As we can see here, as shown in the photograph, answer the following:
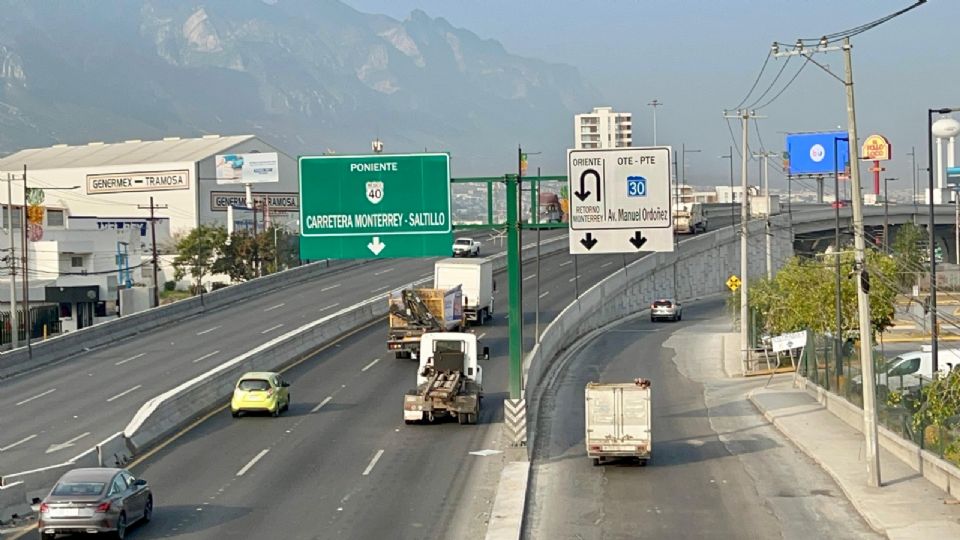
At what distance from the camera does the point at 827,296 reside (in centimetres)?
5553

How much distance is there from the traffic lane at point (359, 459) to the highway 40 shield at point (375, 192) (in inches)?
293

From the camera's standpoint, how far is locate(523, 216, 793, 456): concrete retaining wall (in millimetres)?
58094

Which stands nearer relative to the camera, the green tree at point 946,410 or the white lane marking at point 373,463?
the green tree at point 946,410

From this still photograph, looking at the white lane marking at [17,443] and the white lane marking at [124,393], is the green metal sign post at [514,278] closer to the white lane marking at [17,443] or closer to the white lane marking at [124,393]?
the white lane marking at [17,443]

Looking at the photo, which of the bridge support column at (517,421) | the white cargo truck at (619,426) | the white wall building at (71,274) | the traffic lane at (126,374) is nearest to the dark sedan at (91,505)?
the traffic lane at (126,374)

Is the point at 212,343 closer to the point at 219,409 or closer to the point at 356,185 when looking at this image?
the point at 219,409

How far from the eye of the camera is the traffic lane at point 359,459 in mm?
→ 27125

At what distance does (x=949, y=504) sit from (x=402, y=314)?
108 ft

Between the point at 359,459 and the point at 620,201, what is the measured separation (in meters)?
11.0

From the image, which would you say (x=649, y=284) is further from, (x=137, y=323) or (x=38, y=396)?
(x=38, y=396)

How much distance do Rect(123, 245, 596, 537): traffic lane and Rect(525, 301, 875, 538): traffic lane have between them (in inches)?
93.9

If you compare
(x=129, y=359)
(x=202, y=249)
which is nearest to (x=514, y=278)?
(x=129, y=359)

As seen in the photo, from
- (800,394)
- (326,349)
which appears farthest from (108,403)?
(800,394)

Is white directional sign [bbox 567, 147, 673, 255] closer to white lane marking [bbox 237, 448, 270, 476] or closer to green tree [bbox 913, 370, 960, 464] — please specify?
green tree [bbox 913, 370, 960, 464]
